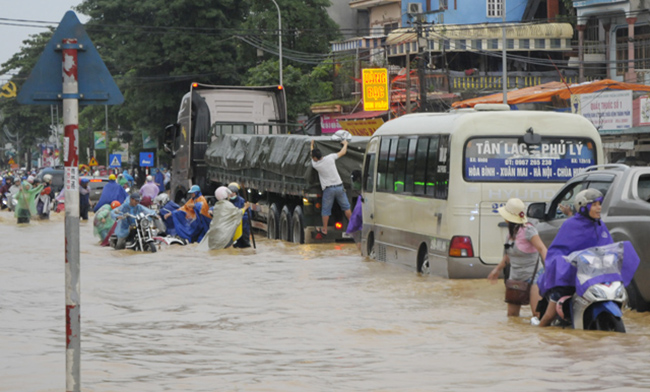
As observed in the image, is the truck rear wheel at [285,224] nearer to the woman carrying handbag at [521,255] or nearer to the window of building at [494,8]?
the woman carrying handbag at [521,255]

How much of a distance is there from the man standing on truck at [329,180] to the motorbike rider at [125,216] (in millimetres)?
3428

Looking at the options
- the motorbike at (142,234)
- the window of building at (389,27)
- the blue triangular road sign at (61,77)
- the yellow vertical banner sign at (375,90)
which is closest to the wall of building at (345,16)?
the window of building at (389,27)

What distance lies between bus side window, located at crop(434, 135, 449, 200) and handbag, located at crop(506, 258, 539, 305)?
314 centimetres

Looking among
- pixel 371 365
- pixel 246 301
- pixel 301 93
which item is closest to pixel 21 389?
pixel 371 365

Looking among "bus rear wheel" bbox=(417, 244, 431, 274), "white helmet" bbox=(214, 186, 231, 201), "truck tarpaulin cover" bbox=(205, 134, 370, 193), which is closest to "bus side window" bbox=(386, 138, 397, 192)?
"bus rear wheel" bbox=(417, 244, 431, 274)

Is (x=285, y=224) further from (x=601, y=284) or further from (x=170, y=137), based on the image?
(x=601, y=284)

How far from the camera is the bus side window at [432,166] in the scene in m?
14.2

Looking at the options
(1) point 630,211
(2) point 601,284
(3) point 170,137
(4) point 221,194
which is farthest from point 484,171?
(3) point 170,137

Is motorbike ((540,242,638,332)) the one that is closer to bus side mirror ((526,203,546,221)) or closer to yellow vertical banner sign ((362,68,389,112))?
bus side mirror ((526,203,546,221))

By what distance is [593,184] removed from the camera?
11445 millimetres

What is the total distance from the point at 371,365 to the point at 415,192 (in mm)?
6578

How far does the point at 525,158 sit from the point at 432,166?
1.25 meters

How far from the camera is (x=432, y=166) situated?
14.4 metres

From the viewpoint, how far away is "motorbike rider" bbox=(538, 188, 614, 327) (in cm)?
906
